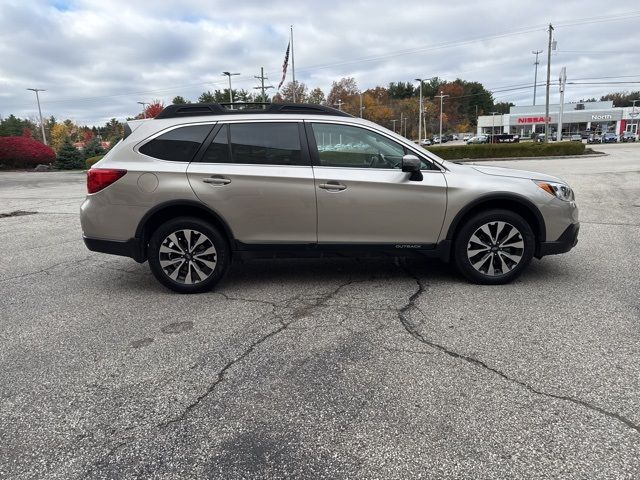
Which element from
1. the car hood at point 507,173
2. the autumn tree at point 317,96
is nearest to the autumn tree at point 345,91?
the autumn tree at point 317,96

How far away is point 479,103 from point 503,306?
13926 cm

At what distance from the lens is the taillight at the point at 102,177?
480cm

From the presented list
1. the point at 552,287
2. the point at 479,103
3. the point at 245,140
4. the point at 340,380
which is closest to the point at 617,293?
the point at 552,287

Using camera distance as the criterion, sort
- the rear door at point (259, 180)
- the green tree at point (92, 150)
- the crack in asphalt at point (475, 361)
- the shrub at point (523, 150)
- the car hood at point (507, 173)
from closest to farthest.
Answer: the crack in asphalt at point (475, 361)
the rear door at point (259, 180)
the car hood at point (507, 173)
the shrub at point (523, 150)
the green tree at point (92, 150)

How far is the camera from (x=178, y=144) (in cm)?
489

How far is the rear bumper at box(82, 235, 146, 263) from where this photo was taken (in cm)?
491

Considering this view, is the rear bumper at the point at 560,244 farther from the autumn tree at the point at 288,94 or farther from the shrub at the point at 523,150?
the autumn tree at the point at 288,94

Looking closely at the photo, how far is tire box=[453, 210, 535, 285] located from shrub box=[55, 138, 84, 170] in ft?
143

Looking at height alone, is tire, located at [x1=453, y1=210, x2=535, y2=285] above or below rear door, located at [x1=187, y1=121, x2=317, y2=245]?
below

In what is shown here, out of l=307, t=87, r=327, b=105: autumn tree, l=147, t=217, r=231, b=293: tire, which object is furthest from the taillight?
l=307, t=87, r=327, b=105: autumn tree

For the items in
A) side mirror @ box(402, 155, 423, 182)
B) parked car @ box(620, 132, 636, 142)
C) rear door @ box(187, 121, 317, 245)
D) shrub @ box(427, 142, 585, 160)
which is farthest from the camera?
parked car @ box(620, 132, 636, 142)

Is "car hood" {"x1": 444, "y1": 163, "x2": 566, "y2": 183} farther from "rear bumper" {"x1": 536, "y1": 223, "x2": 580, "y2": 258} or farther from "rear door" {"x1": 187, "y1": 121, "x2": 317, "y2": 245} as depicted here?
"rear door" {"x1": 187, "y1": 121, "x2": 317, "y2": 245}

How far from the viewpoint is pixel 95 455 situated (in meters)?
2.48

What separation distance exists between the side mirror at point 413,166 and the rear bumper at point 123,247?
281 centimetres
